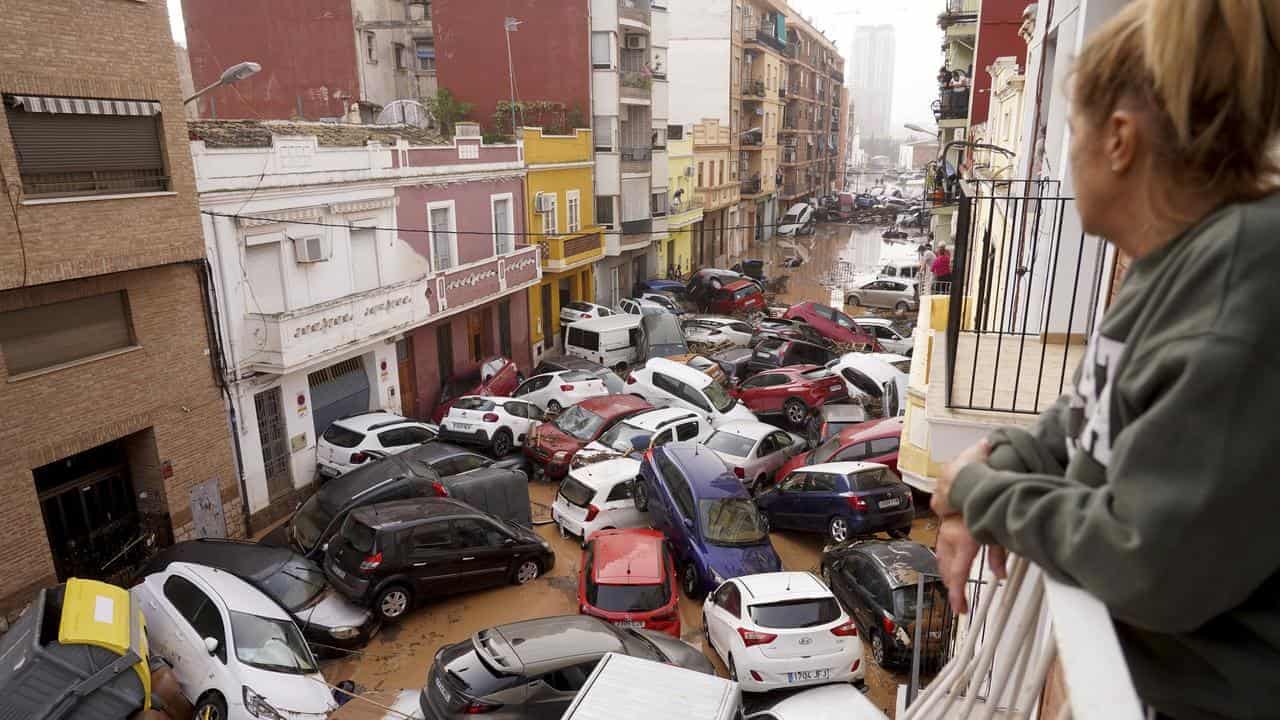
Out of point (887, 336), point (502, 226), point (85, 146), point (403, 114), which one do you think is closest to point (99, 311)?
point (85, 146)

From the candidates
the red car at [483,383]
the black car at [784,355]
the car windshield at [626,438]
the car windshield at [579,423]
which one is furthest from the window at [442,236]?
the black car at [784,355]

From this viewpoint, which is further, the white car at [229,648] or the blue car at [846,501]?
the blue car at [846,501]

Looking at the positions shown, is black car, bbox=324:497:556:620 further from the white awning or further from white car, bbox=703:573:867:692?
the white awning

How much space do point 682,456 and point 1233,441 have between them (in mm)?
12444

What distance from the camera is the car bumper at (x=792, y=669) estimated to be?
365 inches

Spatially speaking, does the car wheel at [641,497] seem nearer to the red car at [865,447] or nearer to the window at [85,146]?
the red car at [865,447]

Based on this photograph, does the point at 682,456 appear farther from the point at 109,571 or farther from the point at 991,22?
the point at 991,22

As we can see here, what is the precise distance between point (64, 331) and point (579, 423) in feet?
30.0

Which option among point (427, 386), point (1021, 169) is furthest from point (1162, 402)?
point (427, 386)

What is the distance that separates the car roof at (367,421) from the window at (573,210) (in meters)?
13.2

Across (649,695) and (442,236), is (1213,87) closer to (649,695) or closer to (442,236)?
(649,695)

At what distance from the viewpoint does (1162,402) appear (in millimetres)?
1082

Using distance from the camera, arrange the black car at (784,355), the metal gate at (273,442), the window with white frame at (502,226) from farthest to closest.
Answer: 1. the window with white frame at (502,226)
2. the black car at (784,355)
3. the metal gate at (273,442)

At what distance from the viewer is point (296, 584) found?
10.6 meters
